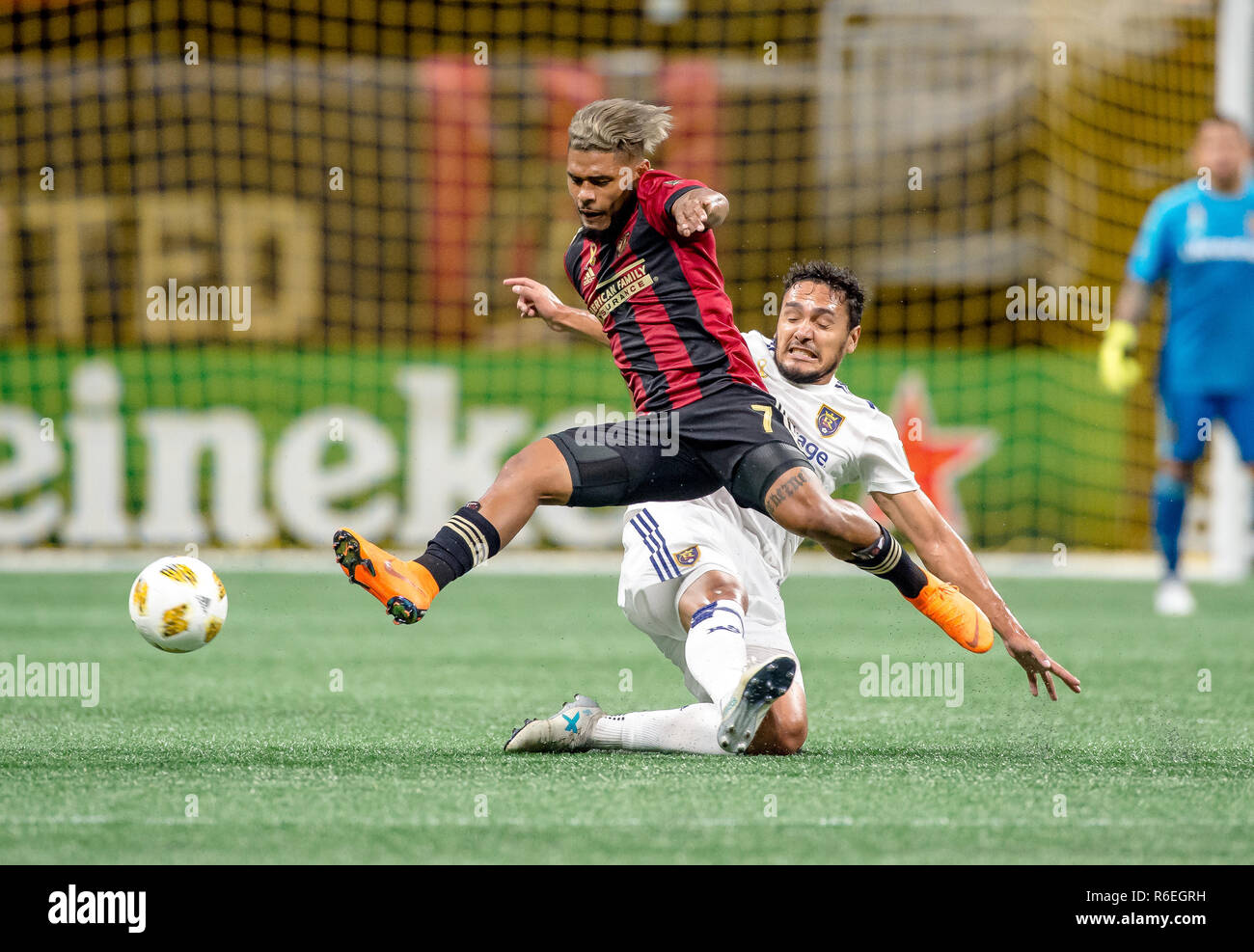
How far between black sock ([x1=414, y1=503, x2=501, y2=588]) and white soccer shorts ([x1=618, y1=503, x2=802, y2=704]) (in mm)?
540

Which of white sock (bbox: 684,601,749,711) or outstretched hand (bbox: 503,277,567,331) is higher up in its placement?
outstretched hand (bbox: 503,277,567,331)

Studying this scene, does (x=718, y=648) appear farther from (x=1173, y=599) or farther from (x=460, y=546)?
(x=1173, y=599)

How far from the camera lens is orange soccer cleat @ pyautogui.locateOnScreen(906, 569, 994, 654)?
4238mm

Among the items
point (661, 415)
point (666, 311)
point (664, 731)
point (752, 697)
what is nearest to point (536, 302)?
point (666, 311)

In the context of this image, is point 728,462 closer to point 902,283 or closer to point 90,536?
point 90,536

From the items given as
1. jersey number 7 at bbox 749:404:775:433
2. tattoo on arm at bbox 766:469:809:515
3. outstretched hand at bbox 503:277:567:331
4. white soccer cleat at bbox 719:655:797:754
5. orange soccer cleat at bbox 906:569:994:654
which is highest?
outstretched hand at bbox 503:277:567:331

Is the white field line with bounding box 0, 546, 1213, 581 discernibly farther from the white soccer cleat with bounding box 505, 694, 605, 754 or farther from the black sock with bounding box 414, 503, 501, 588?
the black sock with bounding box 414, 503, 501, 588

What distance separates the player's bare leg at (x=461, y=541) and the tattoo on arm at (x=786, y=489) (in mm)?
533

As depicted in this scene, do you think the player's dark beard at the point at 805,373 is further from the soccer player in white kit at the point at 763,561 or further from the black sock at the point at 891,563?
the black sock at the point at 891,563

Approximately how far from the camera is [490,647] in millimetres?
7152

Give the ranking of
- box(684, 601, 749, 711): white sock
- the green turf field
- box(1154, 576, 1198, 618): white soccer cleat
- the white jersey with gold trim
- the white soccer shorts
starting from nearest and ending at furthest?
the green turf field → box(684, 601, 749, 711): white sock → the white soccer shorts → the white jersey with gold trim → box(1154, 576, 1198, 618): white soccer cleat

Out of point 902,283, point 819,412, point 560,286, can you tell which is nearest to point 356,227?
point 560,286

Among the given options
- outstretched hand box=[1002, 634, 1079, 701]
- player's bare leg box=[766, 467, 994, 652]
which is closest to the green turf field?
outstretched hand box=[1002, 634, 1079, 701]

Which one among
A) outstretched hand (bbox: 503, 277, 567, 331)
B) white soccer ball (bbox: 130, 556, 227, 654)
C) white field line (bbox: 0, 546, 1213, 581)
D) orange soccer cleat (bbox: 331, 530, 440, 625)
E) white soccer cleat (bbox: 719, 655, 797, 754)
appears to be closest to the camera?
white soccer cleat (bbox: 719, 655, 797, 754)
